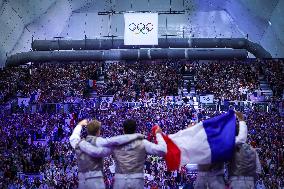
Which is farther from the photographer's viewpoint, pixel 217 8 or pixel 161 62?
pixel 217 8

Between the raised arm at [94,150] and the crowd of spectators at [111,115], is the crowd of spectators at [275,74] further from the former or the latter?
the raised arm at [94,150]

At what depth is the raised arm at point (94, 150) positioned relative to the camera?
236 inches

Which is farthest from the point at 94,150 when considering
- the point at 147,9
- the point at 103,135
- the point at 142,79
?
the point at 147,9

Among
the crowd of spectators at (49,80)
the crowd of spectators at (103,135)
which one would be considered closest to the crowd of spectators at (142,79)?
the crowd of spectators at (49,80)

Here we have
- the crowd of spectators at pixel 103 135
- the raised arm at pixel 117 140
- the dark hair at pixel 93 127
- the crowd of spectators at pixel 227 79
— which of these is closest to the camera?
the raised arm at pixel 117 140

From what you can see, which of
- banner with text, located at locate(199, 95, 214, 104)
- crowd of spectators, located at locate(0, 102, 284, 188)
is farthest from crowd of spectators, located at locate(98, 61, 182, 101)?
crowd of spectators, located at locate(0, 102, 284, 188)

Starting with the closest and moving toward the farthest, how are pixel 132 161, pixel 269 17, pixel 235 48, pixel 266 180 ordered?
→ pixel 132 161 < pixel 266 180 < pixel 269 17 < pixel 235 48

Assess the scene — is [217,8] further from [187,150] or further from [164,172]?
[187,150]

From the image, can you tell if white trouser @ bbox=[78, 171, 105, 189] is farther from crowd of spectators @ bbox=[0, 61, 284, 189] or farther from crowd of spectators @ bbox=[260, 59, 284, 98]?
crowd of spectators @ bbox=[260, 59, 284, 98]

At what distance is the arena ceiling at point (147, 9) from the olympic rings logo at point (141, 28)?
26.1 ft

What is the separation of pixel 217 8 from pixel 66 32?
42.6 feet

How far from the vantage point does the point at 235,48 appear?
35844 millimetres

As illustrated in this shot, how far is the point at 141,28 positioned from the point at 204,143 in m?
22.3

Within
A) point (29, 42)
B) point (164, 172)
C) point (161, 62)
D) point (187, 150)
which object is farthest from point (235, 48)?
point (187, 150)
